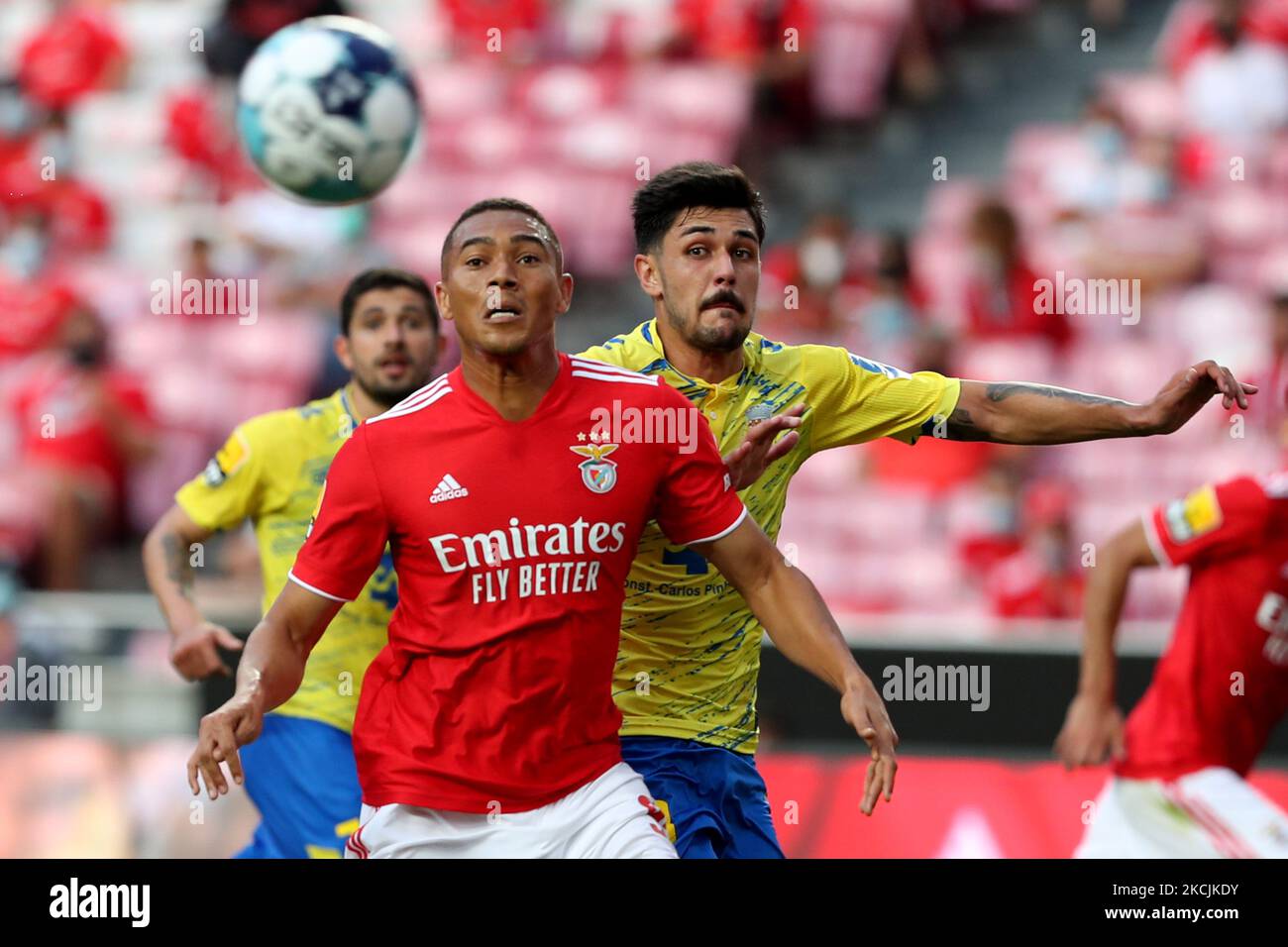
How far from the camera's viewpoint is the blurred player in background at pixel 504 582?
451 centimetres

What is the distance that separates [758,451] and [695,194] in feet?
2.76

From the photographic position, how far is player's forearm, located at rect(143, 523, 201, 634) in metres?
6.04

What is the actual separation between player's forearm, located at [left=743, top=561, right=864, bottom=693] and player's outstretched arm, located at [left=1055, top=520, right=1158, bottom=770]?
178 centimetres

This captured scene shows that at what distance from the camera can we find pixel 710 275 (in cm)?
515

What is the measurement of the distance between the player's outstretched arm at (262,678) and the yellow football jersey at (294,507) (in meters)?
1.55

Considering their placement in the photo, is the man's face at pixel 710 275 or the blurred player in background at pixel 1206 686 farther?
the blurred player in background at pixel 1206 686

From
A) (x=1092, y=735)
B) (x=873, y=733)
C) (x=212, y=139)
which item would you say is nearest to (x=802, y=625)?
(x=873, y=733)

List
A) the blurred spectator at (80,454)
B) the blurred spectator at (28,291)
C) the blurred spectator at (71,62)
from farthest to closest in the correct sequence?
the blurred spectator at (71,62) → the blurred spectator at (28,291) → the blurred spectator at (80,454)

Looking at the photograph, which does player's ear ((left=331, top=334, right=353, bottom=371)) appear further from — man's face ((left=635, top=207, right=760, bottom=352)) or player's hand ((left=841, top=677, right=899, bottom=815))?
player's hand ((left=841, top=677, right=899, bottom=815))

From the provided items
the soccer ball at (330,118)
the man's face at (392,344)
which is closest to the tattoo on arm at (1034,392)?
the man's face at (392,344)

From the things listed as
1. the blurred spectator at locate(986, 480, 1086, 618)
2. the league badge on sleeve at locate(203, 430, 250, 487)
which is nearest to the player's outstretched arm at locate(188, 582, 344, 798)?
the league badge on sleeve at locate(203, 430, 250, 487)

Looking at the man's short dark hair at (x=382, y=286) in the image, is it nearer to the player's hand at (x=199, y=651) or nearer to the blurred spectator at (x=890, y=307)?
the player's hand at (x=199, y=651)

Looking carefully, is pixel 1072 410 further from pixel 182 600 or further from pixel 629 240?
pixel 629 240
